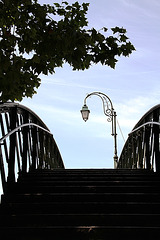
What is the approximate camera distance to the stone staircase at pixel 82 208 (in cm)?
371

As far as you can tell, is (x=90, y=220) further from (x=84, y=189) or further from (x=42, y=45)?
(x=42, y=45)

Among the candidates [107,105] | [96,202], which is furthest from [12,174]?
[107,105]

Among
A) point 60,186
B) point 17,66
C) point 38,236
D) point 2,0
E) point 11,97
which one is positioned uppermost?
point 2,0

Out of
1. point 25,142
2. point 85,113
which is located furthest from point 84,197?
point 85,113

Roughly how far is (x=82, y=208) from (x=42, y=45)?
258 cm

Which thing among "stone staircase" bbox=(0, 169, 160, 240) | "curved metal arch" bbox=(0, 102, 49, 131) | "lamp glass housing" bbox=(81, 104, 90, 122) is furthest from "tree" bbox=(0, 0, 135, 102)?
"lamp glass housing" bbox=(81, 104, 90, 122)

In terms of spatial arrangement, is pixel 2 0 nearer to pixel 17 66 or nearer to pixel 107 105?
pixel 17 66

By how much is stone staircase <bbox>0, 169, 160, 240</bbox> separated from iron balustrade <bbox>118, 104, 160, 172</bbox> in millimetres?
1010

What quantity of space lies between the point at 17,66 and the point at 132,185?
8.77 feet

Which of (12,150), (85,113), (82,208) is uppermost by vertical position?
(85,113)

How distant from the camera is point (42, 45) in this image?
5.45m

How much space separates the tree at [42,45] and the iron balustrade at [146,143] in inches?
62.5

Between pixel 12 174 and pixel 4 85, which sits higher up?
pixel 4 85

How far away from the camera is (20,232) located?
3.74 metres
